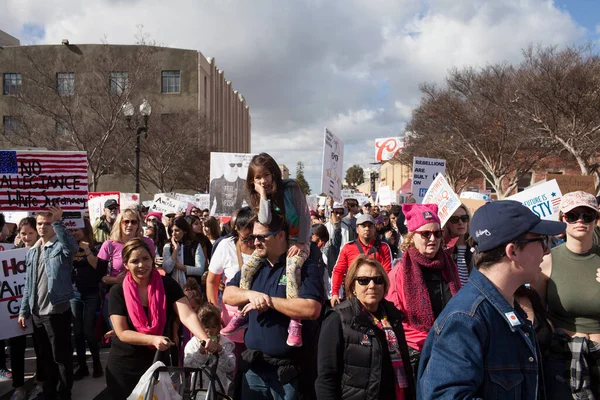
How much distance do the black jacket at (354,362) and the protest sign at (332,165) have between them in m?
7.38

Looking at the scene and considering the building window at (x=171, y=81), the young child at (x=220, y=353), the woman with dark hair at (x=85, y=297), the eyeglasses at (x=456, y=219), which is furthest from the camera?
the building window at (x=171, y=81)

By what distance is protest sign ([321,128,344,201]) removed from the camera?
10766mm

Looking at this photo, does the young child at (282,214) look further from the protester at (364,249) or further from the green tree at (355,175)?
the green tree at (355,175)

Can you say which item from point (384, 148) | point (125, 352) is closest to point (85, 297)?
point (125, 352)

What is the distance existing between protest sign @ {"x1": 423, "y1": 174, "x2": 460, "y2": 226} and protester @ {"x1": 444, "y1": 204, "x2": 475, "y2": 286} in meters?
0.08

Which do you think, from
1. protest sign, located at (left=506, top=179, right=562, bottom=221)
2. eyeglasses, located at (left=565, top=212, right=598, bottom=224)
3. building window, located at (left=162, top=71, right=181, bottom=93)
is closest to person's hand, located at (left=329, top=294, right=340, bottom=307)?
protest sign, located at (left=506, top=179, right=562, bottom=221)

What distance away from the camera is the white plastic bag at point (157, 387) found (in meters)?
3.32

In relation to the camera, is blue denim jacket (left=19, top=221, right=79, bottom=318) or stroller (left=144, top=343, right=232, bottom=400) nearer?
stroller (left=144, top=343, right=232, bottom=400)

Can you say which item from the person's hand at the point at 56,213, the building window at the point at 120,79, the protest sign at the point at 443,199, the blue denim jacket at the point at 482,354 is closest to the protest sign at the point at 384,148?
the building window at the point at 120,79

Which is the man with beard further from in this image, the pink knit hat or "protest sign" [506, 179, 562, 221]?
the pink knit hat

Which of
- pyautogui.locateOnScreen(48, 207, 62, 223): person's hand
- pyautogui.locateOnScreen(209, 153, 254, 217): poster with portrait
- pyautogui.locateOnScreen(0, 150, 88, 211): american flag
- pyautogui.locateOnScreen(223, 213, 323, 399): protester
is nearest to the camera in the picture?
pyautogui.locateOnScreen(223, 213, 323, 399): protester

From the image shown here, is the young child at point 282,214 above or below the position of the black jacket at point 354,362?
above

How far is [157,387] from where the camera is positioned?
11.3 feet

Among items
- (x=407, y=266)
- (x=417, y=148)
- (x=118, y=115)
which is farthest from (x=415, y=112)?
(x=407, y=266)
